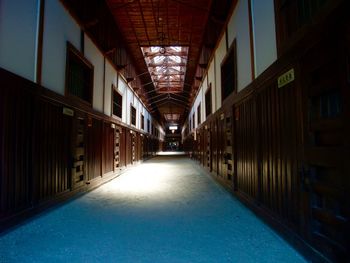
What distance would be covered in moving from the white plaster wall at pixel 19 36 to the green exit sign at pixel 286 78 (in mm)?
3977

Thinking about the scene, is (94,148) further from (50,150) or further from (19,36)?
(19,36)

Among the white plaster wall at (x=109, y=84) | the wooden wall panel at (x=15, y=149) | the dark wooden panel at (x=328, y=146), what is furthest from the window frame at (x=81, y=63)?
the dark wooden panel at (x=328, y=146)

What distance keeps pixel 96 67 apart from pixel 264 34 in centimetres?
511

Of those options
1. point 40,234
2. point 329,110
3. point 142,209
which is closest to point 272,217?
point 329,110

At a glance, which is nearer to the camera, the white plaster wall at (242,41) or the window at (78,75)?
the white plaster wall at (242,41)

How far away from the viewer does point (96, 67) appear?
656 centimetres

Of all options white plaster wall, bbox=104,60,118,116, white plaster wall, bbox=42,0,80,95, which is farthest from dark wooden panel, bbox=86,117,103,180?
white plaster wall, bbox=42,0,80,95

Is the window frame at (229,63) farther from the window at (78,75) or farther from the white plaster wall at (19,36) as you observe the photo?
the white plaster wall at (19,36)

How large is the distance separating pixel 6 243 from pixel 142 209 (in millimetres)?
2006

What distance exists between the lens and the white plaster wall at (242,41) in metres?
4.20

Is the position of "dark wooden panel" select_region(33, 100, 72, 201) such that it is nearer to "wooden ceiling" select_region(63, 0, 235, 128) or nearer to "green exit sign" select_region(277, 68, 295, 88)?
"wooden ceiling" select_region(63, 0, 235, 128)

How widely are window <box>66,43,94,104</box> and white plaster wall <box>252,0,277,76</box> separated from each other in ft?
13.7

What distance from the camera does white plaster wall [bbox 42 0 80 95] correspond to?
13.2ft

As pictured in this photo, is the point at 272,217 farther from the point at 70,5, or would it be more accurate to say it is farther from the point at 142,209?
the point at 70,5
